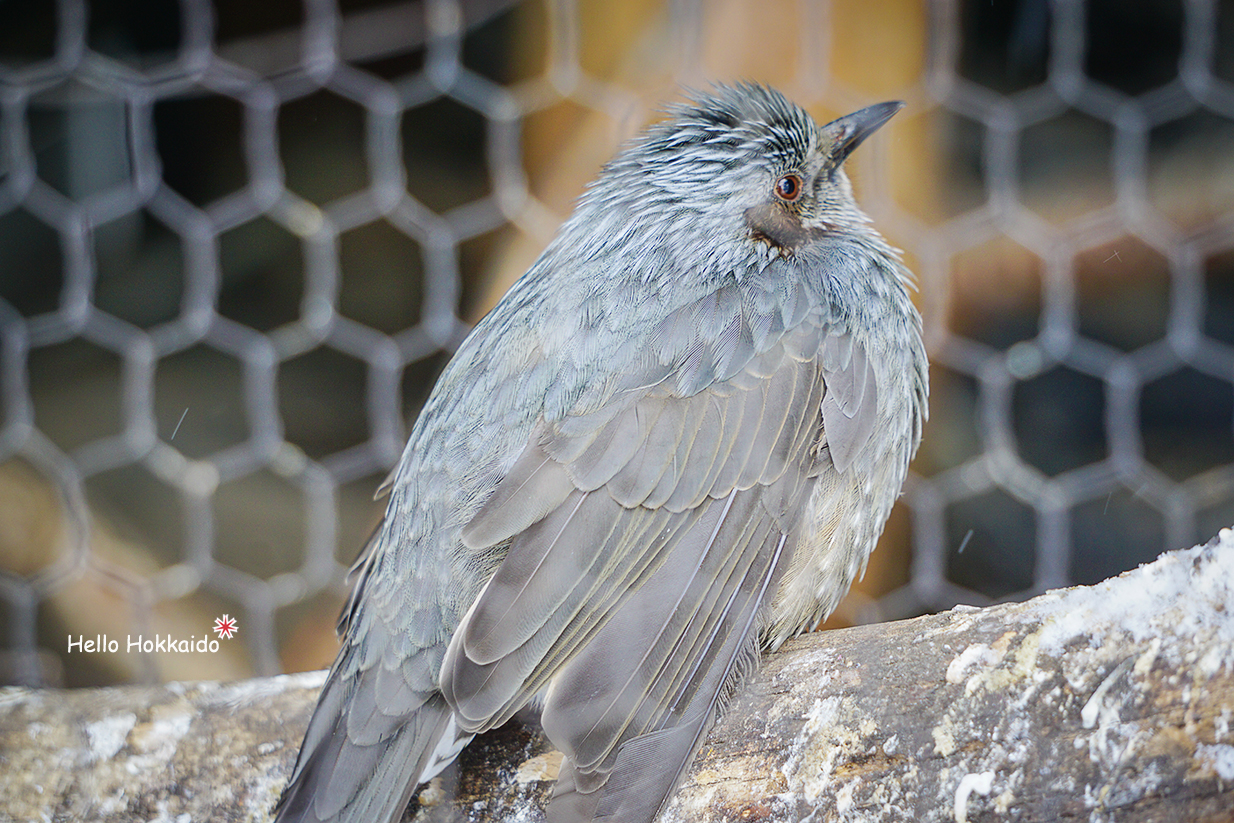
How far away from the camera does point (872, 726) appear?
768mm

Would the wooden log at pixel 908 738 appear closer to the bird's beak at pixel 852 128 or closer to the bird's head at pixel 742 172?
the bird's head at pixel 742 172

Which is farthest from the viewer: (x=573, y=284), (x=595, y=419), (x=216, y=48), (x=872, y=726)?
(x=216, y=48)

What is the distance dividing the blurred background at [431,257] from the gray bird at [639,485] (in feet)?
2.73

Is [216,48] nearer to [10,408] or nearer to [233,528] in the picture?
[10,408]

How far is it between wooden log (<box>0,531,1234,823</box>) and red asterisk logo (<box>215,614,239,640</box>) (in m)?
0.70

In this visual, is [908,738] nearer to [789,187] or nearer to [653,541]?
[653,541]

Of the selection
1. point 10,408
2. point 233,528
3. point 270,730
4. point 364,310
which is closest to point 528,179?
point 364,310

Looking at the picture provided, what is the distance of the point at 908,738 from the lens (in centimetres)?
75

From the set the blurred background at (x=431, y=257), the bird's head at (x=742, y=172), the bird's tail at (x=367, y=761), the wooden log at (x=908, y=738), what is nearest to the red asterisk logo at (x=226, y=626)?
the blurred background at (x=431, y=257)

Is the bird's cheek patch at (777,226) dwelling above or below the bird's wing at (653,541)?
above

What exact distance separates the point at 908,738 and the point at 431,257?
4.37 ft

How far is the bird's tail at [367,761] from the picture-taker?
807 millimetres

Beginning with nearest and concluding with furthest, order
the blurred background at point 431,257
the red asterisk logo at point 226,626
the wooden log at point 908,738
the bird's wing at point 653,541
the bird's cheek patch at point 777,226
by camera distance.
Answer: the wooden log at point 908,738
the bird's wing at point 653,541
the bird's cheek patch at point 777,226
the red asterisk logo at point 226,626
the blurred background at point 431,257

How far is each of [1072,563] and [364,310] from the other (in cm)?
142
